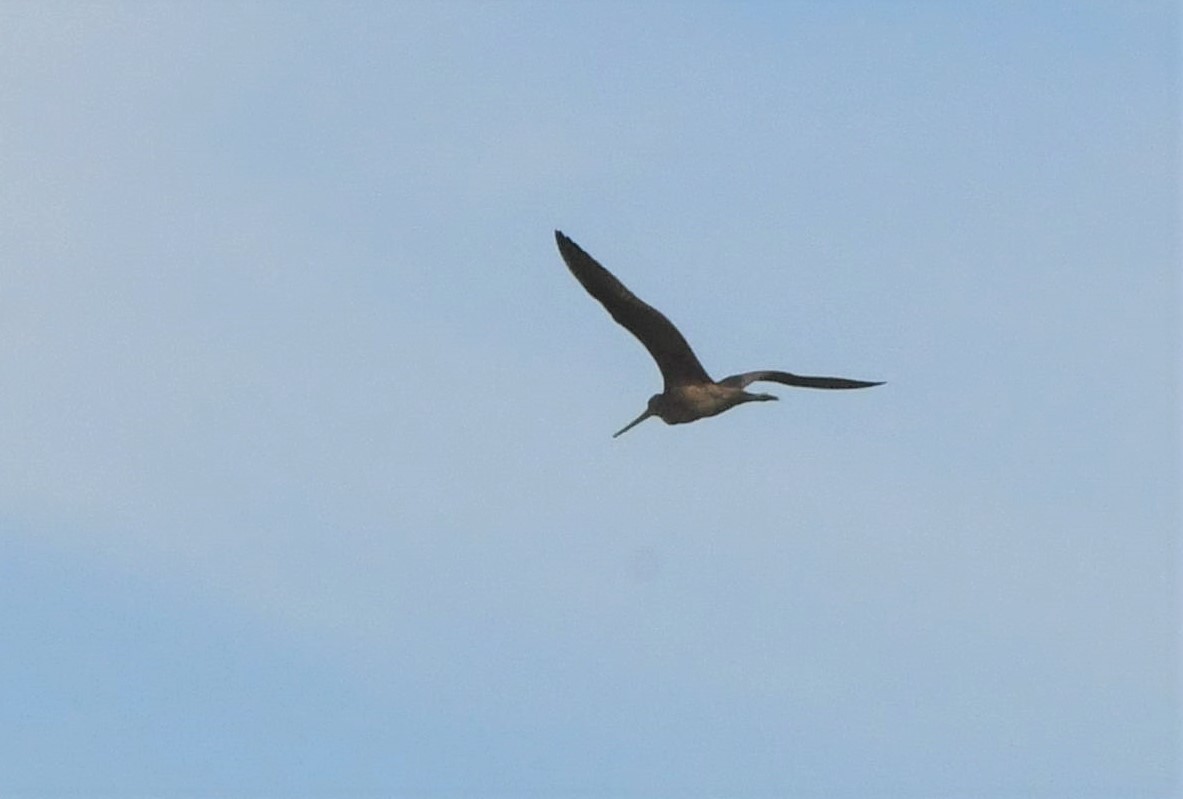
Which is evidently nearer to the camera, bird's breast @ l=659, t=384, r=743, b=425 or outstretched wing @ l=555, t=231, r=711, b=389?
outstretched wing @ l=555, t=231, r=711, b=389

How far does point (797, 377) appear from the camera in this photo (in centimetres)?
8394

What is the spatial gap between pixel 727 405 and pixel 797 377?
83 centimetres

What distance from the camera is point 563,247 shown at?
272ft

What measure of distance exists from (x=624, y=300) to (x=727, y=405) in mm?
1826

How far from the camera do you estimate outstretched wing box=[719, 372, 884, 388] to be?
83.4m

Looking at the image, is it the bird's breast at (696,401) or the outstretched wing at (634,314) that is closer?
the outstretched wing at (634,314)

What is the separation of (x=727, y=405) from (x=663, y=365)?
81 centimetres

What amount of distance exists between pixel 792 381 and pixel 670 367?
1.32 m

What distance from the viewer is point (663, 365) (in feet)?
275

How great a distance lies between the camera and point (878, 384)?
8438cm

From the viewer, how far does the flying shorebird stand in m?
82.8

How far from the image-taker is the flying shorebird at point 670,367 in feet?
272

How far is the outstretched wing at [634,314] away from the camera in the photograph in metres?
82.8

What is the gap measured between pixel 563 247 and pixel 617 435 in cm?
340
